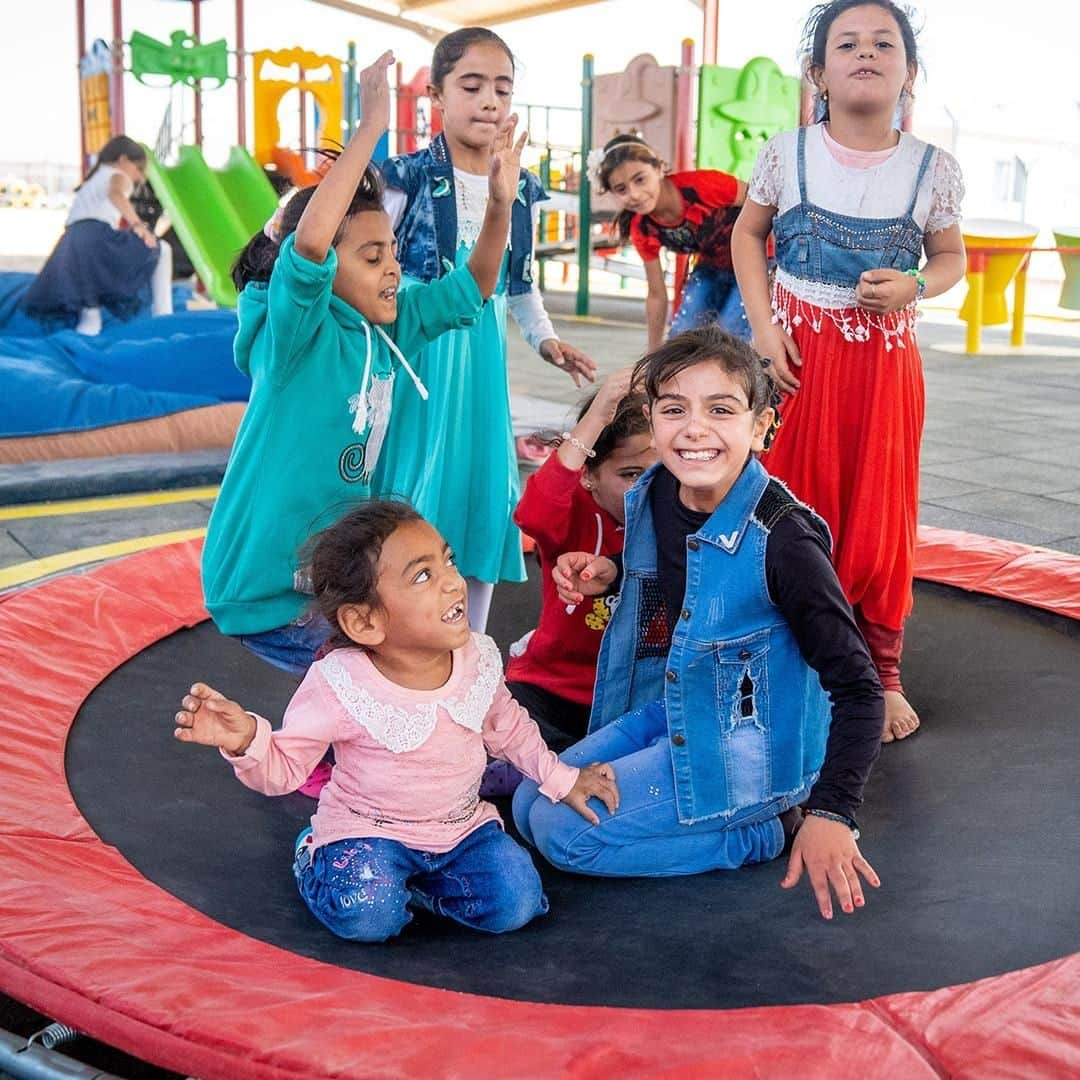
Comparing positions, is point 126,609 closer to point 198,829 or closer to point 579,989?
point 198,829

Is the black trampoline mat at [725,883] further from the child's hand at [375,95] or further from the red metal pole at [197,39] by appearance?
the red metal pole at [197,39]

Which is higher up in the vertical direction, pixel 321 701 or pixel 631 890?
pixel 321 701

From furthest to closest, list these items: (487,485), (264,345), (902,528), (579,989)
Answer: (487,485), (902,528), (264,345), (579,989)

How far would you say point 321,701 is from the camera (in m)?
1.60

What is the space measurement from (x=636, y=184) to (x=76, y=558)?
5.62 ft

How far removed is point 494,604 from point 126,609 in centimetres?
77

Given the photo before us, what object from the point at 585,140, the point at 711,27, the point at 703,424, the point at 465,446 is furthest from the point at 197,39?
the point at 703,424

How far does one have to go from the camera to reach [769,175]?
228cm

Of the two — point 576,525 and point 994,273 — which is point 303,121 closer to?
point 994,273

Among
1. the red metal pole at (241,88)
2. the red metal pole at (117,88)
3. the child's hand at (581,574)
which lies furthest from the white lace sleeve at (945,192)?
the red metal pole at (241,88)

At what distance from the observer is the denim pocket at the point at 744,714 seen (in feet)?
5.65

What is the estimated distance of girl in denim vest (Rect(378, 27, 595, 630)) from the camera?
2.37m

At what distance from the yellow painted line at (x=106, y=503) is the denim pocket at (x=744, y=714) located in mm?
2726

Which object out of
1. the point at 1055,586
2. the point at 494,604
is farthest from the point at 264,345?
the point at 1055,586
